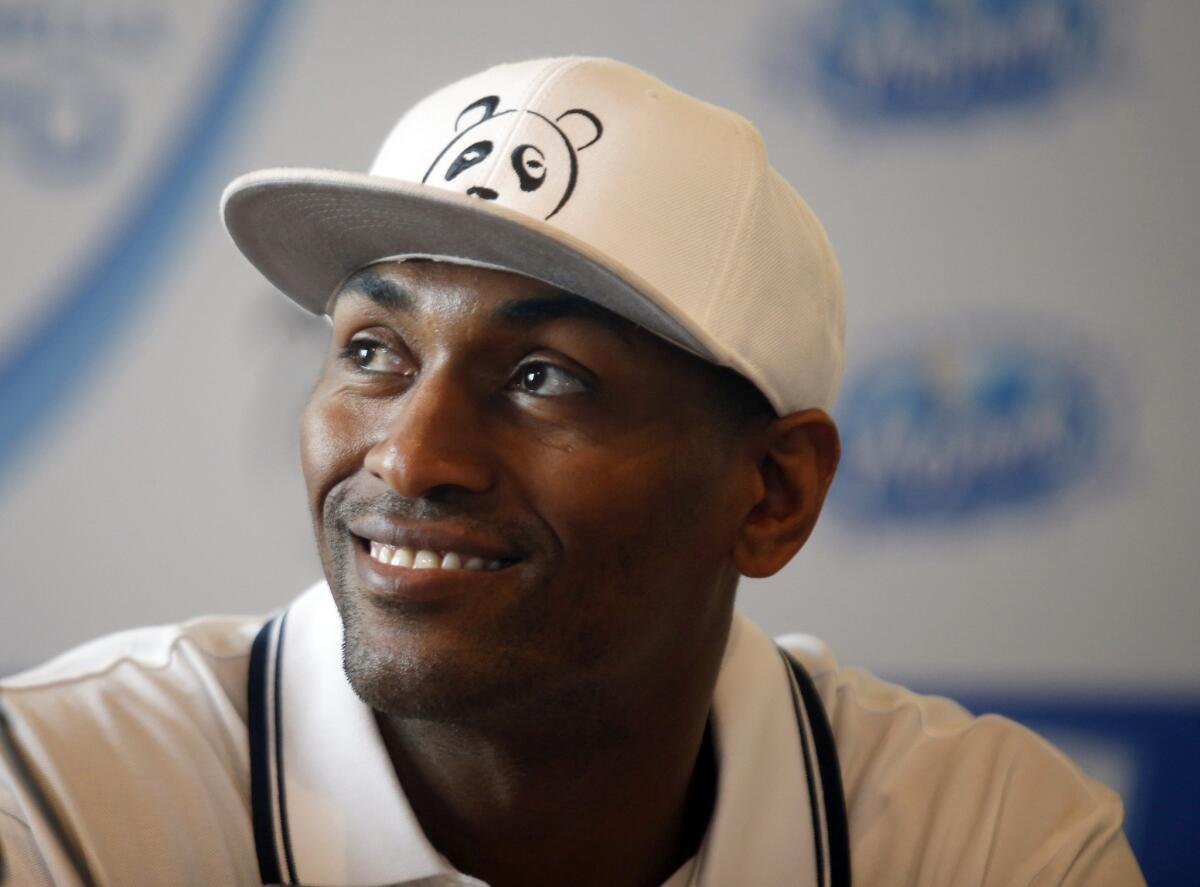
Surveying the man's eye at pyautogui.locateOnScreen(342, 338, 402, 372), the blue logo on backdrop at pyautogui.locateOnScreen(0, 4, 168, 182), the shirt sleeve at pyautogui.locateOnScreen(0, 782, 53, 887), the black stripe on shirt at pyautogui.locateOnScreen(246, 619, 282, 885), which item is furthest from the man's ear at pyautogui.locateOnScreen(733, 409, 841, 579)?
the blue logo on backdrop at pyautogui.locateOnScreen(0, 4, 168, 182)

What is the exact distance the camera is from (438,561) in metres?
1.02

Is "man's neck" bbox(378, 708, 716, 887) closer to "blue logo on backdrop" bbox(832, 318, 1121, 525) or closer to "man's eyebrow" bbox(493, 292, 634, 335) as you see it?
"man's eyebrow" bbox(493, 292, 634, 335)

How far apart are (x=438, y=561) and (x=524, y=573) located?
7 centimetres

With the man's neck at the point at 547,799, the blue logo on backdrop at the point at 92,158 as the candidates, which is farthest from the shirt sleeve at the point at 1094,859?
the blue logo on backdrop at the point at 92,158

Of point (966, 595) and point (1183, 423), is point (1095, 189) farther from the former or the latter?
point (966, 595)

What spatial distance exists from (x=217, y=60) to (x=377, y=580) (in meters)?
1.28

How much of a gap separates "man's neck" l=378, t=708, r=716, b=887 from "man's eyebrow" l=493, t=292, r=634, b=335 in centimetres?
34

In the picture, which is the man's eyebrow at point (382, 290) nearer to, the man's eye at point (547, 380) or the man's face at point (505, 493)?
the man's face at point (505, 493)

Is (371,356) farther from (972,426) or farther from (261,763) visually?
(972,426)

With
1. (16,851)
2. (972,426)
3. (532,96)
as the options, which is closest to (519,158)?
(532,96)

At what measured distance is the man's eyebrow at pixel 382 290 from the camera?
107 centimetres

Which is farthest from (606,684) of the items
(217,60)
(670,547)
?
(217,60)

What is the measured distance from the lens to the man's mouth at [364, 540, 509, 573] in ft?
3.33

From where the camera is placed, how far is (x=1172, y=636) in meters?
1.94
